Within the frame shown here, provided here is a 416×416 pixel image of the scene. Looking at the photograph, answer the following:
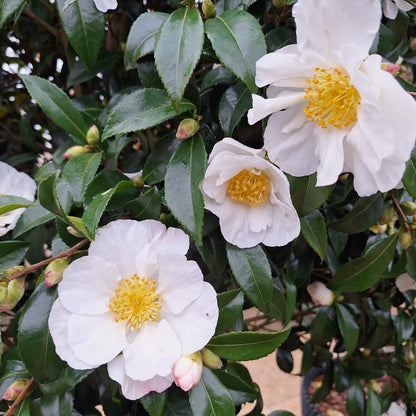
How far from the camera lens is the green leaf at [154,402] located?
0.61 metres

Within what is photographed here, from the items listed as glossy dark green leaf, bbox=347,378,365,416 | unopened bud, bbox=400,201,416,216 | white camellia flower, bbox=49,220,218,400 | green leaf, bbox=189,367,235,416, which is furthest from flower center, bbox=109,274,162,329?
glossy dark green leaf, bbox=347,378,365,416

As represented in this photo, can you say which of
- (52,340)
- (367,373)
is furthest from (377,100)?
(367,373)

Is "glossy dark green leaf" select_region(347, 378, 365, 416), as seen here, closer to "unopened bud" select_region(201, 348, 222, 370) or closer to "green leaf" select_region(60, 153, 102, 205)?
"unopened bud" select_region(201, 348, 222, 370)

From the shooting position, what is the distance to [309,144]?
560 millimetres

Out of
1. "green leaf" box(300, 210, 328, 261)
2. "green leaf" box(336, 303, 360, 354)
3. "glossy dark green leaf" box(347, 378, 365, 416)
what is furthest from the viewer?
"glossy dark green leaf" box(347, 378, 365, 416)

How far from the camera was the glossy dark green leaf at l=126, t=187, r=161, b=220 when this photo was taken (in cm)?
62

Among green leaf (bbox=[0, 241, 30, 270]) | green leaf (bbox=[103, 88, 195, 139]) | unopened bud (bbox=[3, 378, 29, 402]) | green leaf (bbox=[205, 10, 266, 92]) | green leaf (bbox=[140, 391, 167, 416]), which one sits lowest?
green leaf (bbox=[140, 391, 167, 416])

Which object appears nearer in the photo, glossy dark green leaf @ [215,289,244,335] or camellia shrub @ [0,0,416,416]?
camellia shrub @ [0,0,416,416]

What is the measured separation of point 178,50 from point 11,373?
528mm

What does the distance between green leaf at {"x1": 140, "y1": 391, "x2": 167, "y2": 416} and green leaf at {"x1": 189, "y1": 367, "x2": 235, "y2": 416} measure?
0.05 metres

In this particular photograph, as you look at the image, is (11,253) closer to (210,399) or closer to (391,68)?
(210,399)

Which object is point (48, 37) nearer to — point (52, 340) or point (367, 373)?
point (52, 340)

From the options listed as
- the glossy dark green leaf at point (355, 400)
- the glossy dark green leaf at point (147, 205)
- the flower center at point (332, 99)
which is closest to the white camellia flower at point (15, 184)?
the glossy dark green leaf at point (147, 205)

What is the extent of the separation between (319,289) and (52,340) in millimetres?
584
